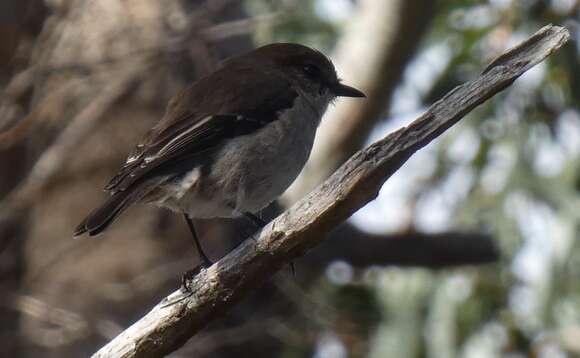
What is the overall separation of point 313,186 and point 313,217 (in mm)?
3644

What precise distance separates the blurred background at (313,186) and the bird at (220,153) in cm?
132

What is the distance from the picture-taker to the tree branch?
2.80 metres

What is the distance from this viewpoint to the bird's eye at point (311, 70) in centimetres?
479

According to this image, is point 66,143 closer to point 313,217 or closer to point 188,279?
point 188,279

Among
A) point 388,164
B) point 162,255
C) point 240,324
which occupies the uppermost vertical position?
point 162,255

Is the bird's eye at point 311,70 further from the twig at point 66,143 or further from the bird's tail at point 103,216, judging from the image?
the twig at point 66,143

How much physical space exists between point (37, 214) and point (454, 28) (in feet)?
9.74

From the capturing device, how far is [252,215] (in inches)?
159

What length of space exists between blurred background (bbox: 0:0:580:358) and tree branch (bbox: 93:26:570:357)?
95.2 inches

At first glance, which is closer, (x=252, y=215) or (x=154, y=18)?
(x=252, y=215)

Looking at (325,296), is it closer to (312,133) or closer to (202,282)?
(312,133)

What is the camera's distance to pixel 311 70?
4801mm

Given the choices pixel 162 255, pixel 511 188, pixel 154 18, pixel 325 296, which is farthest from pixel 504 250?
pixel 154 18

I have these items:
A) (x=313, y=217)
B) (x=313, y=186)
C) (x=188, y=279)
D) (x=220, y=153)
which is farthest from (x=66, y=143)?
(x=313, y=217)
